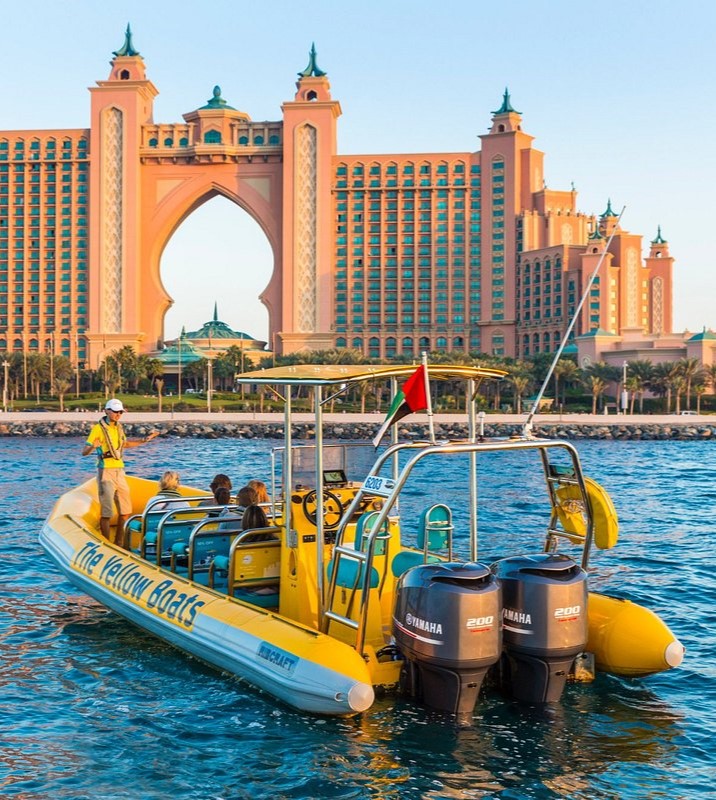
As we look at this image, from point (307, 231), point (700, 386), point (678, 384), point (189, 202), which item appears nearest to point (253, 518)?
point (678, 384)

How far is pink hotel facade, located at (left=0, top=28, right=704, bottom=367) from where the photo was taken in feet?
441

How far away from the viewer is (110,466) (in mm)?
13594

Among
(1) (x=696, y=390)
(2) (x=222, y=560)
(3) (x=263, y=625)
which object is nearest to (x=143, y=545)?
(2) (x=222, y=560)

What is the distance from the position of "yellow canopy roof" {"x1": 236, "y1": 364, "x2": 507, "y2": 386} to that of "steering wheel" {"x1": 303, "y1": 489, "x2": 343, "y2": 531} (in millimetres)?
1201

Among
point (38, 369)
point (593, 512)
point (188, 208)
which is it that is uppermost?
point (188, 208)

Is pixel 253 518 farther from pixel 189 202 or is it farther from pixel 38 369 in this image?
pixel 189 202

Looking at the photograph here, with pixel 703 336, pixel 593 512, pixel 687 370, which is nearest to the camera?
pixel 593 512

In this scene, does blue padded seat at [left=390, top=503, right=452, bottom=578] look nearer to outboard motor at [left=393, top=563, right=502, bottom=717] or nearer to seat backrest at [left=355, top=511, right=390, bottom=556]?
seat backrest at [left=355, top=511, right=390, bottom=556]

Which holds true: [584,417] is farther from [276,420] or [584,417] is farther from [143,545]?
[143,545]

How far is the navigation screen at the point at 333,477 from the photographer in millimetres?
10164

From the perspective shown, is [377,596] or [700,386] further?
[700,386]

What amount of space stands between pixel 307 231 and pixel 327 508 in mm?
127582

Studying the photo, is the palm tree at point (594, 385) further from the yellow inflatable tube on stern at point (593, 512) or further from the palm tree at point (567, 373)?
the yellow inflatable tube on stern at point (593, 512)

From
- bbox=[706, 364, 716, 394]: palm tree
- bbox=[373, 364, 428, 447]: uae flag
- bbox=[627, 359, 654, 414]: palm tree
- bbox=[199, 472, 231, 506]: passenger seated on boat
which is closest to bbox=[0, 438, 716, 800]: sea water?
bbox=[199, 472, 231, 506]: passenger seated on boat
